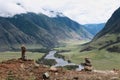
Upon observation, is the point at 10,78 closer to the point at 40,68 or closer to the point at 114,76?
the point at 40,68

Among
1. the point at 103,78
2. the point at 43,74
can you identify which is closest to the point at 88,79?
the point at 103,78

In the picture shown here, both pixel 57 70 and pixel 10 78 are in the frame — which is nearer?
pixel 10 78

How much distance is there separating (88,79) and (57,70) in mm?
4189

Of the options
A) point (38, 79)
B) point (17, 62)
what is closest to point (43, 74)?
point (38, 79)

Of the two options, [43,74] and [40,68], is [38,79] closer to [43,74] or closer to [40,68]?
[43,74]

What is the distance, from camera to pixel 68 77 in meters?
39.2

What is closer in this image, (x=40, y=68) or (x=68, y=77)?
(x=68, y=77)

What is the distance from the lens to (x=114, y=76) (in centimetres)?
4147

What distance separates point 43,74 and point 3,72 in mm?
4347

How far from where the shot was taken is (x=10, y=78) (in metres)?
37.2

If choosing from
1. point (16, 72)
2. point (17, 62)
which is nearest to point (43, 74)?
point (16, 72)

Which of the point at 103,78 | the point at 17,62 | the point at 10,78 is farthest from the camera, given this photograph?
the point at 17,62

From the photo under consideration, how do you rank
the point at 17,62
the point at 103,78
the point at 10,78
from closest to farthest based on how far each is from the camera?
the point at 10,78 < the point at 103,78 < the point at 17,62

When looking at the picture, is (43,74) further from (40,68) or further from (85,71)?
(85,71)
